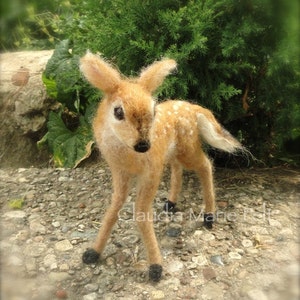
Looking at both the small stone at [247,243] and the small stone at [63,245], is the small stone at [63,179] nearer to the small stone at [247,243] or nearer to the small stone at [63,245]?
the small stone at [63,245]

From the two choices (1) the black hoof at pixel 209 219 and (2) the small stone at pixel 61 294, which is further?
(1) the black hoof at pixel 209 219

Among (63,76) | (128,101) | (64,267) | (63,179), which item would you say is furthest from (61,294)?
(63,76)

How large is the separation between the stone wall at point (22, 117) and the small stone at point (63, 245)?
3.20 feet

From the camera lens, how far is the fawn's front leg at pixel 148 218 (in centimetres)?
160

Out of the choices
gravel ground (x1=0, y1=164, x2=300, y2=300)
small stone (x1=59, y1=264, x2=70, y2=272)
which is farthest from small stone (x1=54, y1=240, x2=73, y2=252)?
small stone (x1=59, y1=264, x2=70, y2=272)

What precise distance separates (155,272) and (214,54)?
1168mm

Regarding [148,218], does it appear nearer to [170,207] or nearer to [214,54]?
[170,207]

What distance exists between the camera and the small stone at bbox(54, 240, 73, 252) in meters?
1.89

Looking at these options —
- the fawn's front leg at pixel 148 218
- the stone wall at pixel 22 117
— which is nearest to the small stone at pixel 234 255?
the fawn's front leg at pixel 148 218

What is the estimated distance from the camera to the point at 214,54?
2.17 m

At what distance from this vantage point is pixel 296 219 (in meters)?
2.12

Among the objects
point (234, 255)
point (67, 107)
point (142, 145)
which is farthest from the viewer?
point (67, 107)

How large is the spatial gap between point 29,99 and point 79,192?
91cm

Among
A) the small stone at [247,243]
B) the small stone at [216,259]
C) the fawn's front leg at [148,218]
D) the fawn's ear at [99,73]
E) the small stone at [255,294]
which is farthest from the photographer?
the small stone at [247,243]
